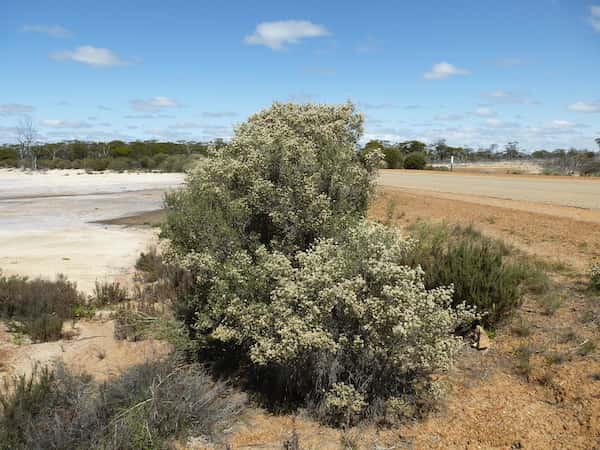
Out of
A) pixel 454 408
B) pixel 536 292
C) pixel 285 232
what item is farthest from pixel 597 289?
pixel 285 232

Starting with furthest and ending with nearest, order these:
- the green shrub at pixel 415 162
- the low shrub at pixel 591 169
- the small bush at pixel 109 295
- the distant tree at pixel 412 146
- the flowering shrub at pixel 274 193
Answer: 1. the distant tree at pixel 412 146
2. the green shrub at pixel 415 162
3. the low shrub at pixel 591 169
4. the small bush at pixel 109 295
5. the flowering shrub at pixel 274 193

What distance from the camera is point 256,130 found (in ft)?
27.8

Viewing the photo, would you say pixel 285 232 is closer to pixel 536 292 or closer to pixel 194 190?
pixel 194 190

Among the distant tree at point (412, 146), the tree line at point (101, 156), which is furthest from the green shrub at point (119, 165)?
the distant tree at point (412, 146)

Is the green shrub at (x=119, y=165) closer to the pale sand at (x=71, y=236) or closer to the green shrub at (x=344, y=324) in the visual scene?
the pale sand at (x=71, y=236)

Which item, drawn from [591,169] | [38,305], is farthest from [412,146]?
[38,305]

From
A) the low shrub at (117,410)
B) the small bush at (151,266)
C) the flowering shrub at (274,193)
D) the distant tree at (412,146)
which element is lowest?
the low shrub at (117,410)

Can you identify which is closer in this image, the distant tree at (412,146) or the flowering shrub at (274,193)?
the flowering shrub at (274,193)

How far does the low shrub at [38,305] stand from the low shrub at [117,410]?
6.48ft

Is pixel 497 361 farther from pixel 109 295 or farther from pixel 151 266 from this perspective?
pixel 151 266

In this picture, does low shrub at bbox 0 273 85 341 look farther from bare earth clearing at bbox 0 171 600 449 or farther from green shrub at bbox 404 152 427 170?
green shrub at bbox 404 152 427 170

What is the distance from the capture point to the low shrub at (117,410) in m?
5.24

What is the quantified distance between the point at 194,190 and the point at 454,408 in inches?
195

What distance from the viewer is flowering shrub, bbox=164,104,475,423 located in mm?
5703
